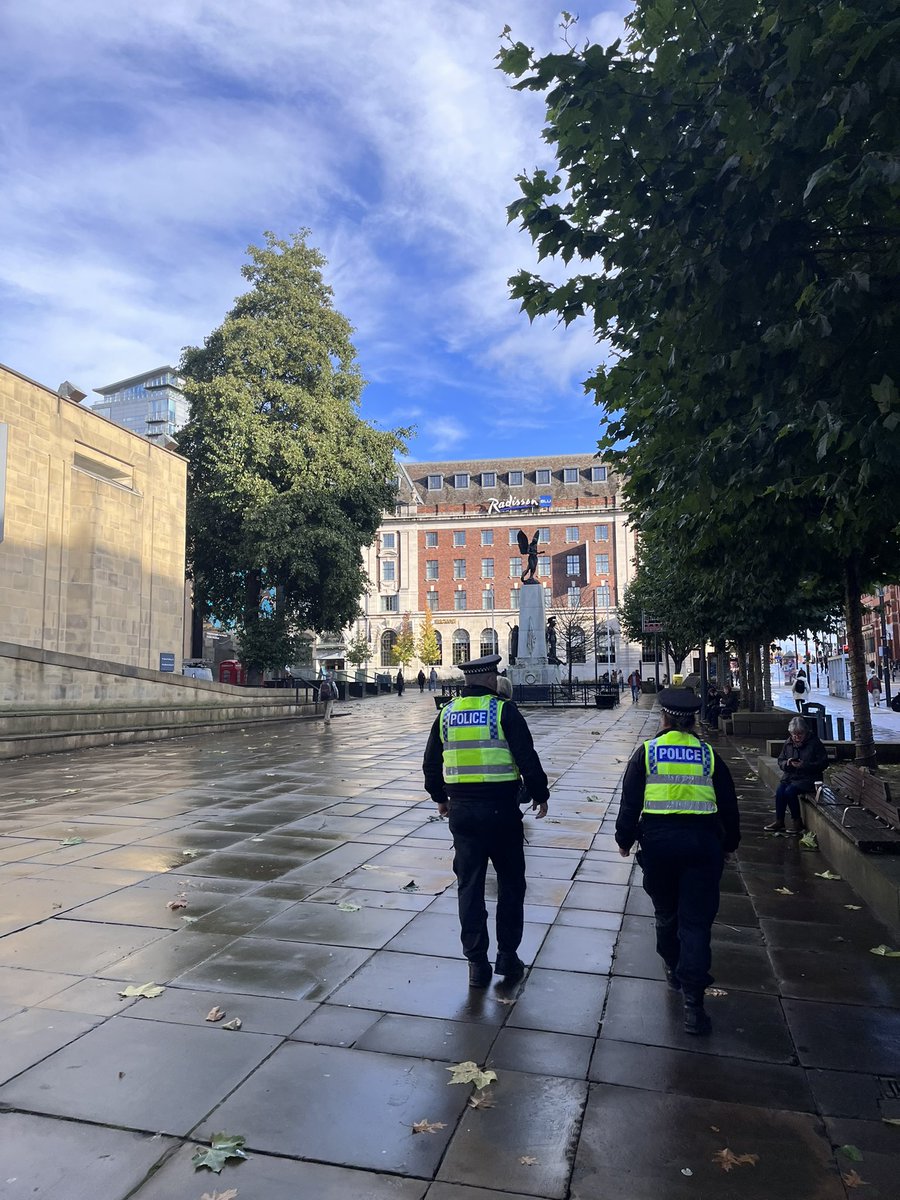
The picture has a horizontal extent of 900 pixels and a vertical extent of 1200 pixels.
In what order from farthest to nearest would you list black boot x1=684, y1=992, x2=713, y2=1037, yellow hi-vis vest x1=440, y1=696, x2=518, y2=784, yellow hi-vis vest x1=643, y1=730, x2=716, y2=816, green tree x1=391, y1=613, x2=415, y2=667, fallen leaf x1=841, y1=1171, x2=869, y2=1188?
green tree x1=391, y1=613, x2=415, y2=667, yellow hi-vis vest x1=440, y1=696, x2=518, y2=784, yellow hi-vis vest x1=643, y1=730, x2=716, y2=816, black boot x1=684, y1=992, x2=713, y2=1037, fallen leaf x1=841, y1=1171, x2=869, y2=1188

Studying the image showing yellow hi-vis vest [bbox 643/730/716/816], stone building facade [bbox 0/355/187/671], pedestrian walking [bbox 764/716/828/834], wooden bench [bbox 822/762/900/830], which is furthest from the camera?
stone building facade [bbox 0/355/187/671]

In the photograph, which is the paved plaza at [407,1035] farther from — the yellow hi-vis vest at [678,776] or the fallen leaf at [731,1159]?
the yellow hi-vis vest at [678,776]

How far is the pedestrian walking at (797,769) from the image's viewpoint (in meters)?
8.63

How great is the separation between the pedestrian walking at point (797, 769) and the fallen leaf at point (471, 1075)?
5907 mm

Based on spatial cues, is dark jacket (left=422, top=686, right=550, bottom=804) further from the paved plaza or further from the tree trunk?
the tree trunk

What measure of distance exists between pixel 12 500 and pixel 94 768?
34.2 ft

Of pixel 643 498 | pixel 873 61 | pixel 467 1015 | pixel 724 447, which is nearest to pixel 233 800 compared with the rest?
pixel 643 498

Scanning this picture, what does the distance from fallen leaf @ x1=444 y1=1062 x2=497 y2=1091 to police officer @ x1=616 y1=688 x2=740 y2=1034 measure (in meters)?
1.09

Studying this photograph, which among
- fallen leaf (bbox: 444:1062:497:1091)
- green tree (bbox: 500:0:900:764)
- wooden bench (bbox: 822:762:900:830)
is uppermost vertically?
green tree (bbox: 500:0:900:764)

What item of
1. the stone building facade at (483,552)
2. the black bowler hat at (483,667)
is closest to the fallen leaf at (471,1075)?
the black bowler hat at (483,667)

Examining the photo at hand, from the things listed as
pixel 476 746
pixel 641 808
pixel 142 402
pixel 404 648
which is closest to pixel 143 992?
pixel 476 746

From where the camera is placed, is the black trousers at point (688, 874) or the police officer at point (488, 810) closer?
the black trousers at point (688, 874)

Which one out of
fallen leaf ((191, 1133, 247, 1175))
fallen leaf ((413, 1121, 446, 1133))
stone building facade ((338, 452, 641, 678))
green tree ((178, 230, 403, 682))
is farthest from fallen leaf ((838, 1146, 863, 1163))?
stone building facade ((338, 452, 641, 678))

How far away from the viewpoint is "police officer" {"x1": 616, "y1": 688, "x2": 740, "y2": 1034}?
4.14 meters
